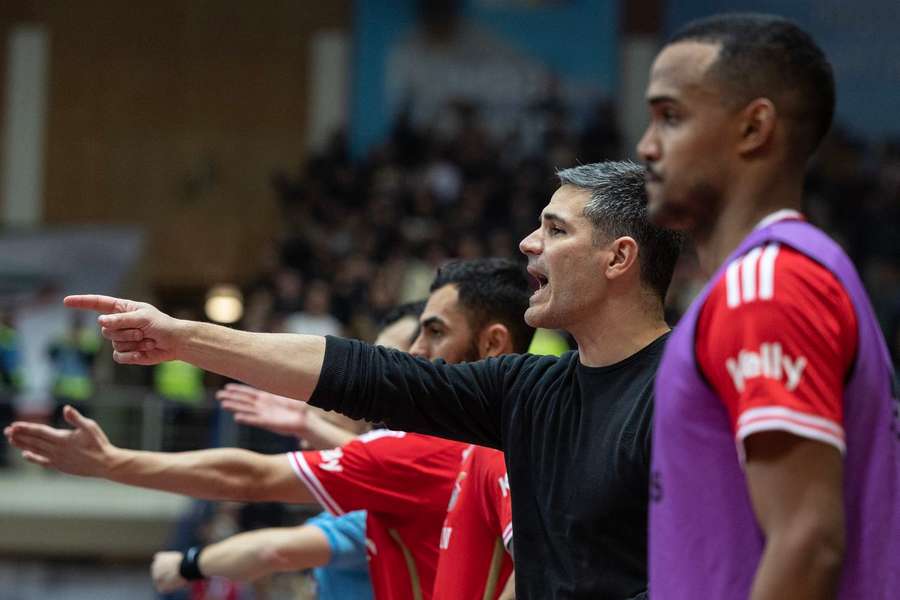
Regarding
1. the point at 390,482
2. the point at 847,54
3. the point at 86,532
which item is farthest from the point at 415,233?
the point at 390,482

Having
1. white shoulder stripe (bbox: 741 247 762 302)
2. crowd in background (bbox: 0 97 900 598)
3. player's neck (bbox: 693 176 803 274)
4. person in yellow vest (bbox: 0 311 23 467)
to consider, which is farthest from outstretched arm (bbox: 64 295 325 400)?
person in yellow vest (bbox: 0 311 23 467)

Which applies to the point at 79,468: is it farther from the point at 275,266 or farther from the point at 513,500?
the point at 275,266

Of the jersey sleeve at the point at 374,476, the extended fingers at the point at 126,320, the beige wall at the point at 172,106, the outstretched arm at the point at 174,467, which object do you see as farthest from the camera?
the beige wall at the point at 172,106

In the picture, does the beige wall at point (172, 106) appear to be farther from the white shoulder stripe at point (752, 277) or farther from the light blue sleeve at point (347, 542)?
the white shoulder stripe at point (752, 277)

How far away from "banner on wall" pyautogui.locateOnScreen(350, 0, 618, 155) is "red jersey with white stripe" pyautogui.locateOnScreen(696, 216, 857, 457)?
54.5ft

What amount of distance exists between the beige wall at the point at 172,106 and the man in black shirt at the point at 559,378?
654 inches

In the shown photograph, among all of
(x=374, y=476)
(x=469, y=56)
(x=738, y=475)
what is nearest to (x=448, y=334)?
(x=374, y=476)

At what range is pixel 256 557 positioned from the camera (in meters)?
5.02

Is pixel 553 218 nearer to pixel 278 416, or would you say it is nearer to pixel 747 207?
pixel 747 207

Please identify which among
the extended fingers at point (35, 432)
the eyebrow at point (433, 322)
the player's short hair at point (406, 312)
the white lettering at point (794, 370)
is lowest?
the extended fingers at point (35, 432)

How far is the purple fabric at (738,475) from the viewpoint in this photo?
2.02 metres

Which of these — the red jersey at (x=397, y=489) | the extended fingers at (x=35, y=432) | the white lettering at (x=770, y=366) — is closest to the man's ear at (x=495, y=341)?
the red jersey at (x=397, y=489)

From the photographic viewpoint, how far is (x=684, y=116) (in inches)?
84.8

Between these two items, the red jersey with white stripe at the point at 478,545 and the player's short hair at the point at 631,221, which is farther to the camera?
the red jersey with white stripe at the point at 478,545
